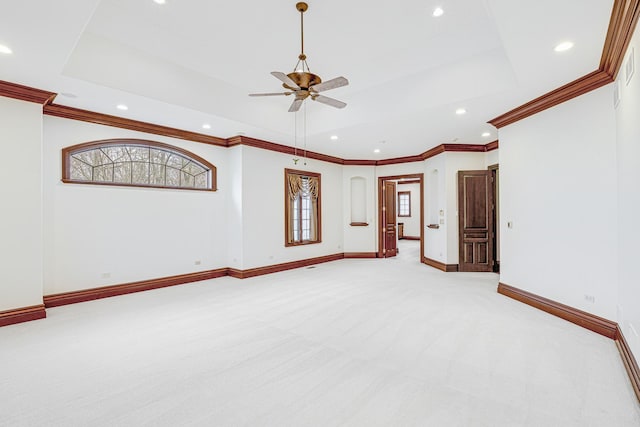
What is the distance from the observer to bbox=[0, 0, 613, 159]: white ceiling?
2752mm

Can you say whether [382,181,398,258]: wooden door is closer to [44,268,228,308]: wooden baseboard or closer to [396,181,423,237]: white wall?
[44,268,228,308]: wooden baseboard

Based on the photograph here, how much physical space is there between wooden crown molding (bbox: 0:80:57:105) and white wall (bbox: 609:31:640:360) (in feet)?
20.1

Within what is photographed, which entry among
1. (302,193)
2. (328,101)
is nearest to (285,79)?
Answer: (328,101)

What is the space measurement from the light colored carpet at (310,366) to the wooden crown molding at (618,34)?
2811mm

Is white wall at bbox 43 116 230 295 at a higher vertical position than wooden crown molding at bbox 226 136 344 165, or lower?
lower

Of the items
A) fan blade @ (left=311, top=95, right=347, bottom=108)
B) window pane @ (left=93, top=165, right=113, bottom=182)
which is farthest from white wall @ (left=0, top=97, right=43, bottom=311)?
fan blade @ (left=311, top=95, right=347, bottom=108)

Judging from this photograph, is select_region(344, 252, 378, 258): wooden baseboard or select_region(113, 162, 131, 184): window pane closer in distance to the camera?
select_region(113, 162, 131, 184): window pane

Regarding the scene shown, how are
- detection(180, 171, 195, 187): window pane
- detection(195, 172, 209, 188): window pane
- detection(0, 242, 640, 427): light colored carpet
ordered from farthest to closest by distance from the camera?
detection(195, 172, 209, 188): window pane, detection(180, 171, 195, 187): window pane, detection(0, 242, 640, 427): light colored carpet

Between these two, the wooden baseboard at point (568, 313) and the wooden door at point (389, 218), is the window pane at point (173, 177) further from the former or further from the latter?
the wooden baseboard at point (568, 313)

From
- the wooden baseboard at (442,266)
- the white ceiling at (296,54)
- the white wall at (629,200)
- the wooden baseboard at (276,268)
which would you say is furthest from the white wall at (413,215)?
the white wall at (629,200)

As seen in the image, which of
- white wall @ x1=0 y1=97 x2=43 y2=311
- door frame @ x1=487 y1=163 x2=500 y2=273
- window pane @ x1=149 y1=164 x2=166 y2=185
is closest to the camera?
white wall @ x1=0 y1=97 x2=43 y2=311

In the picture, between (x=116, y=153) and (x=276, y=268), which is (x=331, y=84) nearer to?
(x=116, y=153)

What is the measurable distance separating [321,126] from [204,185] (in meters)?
2.68

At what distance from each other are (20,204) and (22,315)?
1.37 metres
